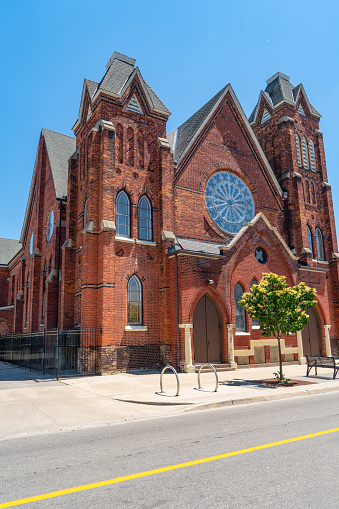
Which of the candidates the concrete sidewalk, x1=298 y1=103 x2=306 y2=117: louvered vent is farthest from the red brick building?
the concrete sidewalk

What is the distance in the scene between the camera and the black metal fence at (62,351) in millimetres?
16598

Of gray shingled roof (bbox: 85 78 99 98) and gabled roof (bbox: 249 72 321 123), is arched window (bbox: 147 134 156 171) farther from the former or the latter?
gabled roof (bbox: 249 72 321 123)

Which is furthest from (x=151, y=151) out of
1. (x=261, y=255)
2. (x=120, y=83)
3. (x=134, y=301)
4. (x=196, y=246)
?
(x=261, y=255)

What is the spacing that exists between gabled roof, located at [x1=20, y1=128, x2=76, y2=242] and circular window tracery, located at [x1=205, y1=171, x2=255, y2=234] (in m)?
8.75

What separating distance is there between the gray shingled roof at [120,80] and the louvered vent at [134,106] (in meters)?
0.74

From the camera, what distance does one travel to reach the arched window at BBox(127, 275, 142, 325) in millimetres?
18656

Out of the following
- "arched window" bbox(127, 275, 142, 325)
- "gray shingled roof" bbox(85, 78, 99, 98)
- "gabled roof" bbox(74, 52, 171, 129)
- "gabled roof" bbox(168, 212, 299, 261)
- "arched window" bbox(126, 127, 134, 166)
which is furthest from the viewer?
"gray shingled roof" bbox(85, 78, 99, 98)

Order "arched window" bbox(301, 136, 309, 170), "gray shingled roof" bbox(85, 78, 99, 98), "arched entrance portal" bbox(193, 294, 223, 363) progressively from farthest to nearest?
"arched window" bbox(301, 136, 309, 170) → "gray shingled roof" bbox(85, 78, 99, 98) → "arched entrance portal" bbox(193, 294, 223, 363)

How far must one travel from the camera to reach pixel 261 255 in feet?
73.1

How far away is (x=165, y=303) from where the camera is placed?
18.9 metres

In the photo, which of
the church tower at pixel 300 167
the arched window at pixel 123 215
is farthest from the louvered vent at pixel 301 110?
the arched window at pixel 123 215

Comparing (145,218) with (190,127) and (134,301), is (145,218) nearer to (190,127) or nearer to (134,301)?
(134,301)

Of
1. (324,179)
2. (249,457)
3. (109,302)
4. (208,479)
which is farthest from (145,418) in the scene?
(324,179)

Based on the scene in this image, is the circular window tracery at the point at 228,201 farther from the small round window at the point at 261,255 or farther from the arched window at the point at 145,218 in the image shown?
the arched window at the point at 145,218
